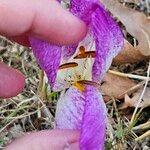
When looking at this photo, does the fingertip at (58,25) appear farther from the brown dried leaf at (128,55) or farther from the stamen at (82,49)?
the brown dried leaf at (128,55)

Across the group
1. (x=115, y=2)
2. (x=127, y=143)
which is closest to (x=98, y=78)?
(x=127, y=143)

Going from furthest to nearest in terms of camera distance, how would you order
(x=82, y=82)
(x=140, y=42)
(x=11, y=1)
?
(x=140, y=42), (x=82, y=82), (x=11, y=1)

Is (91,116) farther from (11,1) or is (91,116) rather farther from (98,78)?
(11,1)

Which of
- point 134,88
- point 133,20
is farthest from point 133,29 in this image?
point 134,88

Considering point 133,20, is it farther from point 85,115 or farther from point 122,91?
point 85,115

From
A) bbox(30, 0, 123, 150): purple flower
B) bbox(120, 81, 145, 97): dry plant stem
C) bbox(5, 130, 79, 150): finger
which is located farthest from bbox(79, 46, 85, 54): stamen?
bbox(120, 81, 145, 97): dry plant stem

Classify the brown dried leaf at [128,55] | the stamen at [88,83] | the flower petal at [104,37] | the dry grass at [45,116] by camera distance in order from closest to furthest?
the flower petal at [104,37] → the stamen at [88,83] → the dry grass at [45,116] → the brown dried leaf at [128,55]

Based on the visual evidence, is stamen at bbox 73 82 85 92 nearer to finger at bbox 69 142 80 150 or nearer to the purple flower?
the purple flower

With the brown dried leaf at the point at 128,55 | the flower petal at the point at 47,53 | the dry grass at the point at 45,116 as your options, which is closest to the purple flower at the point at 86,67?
the flower petal at the point at 47,53
